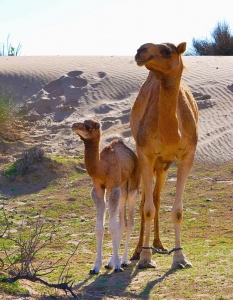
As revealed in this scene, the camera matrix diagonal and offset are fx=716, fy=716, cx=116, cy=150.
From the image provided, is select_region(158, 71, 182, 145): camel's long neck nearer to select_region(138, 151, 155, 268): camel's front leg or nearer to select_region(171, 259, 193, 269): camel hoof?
select_region(138, 151, 155, 268): camel's front leg

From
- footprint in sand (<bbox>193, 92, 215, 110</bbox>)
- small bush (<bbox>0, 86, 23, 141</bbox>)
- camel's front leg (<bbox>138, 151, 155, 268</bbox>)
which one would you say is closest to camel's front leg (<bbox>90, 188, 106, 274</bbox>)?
camel's front leg (<bbox>138, 151, 155, 268</bbox>)

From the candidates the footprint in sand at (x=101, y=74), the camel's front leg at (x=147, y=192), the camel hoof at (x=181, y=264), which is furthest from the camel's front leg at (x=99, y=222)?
the footprint in sand at (x=101, y=74)

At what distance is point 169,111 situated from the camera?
730 cm

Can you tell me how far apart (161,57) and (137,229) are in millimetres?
3757

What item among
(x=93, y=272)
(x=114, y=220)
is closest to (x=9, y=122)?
(x=114, y=220)

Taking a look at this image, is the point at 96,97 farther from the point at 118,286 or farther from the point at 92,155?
the point at 118,286

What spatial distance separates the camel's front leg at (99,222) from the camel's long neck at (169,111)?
3.04ft

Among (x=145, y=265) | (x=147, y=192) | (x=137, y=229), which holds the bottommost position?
(x=137, y=229)

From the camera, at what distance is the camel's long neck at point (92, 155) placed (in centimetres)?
761

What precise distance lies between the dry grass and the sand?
1.41 m

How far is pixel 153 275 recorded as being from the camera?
7.48 meters

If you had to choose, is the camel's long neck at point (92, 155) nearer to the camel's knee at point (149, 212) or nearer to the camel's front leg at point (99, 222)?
the camel's front leg at point (99, 222)

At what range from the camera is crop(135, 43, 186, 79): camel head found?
6734 mm

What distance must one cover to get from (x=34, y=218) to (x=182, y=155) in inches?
143
